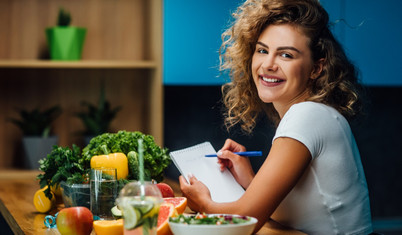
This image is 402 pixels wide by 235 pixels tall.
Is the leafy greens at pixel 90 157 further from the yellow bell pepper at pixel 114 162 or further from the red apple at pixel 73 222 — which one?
the red apple at pixel 73 222

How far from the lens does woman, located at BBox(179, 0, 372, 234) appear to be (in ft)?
4.75

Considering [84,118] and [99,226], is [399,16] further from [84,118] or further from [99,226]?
[99,226]

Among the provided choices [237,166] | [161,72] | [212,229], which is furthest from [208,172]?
[161,72]

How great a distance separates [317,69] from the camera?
1739 millimetres

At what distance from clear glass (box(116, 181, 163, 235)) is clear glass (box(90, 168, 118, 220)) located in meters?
0.38

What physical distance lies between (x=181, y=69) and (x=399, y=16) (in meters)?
1.13

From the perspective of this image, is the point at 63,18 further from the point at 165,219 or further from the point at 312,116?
the point at 165,219

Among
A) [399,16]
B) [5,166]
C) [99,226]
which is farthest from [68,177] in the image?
[399,16]

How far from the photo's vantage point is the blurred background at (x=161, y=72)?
2943mm

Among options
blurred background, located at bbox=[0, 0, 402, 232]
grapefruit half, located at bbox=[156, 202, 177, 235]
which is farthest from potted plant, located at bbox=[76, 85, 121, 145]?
grapefruit half, located at bbox=[156, 202, 177, 235]

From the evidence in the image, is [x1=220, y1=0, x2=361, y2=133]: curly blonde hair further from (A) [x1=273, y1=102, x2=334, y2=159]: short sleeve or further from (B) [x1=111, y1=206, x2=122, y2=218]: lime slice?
(B) [x1=111, y1=206, x2=122, y2=218]: lime slice

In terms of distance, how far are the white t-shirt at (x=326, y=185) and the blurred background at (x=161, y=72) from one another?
1362 millimetres

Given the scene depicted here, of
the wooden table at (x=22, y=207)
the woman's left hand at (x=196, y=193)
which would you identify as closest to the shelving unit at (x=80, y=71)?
the wooden table at (x=22, y=207)

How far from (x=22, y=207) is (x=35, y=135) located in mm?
1183
